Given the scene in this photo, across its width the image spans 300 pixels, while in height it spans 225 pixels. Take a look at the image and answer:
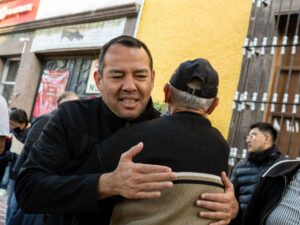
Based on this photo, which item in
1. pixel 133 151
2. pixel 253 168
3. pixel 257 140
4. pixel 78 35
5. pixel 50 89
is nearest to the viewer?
pixel 133 151

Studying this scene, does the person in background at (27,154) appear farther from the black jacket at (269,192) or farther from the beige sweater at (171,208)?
the beige sweater at (171,208)

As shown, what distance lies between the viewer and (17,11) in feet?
38.9

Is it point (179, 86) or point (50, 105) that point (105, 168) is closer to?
point (179, 86)

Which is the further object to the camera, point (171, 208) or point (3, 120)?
point (3, 120)

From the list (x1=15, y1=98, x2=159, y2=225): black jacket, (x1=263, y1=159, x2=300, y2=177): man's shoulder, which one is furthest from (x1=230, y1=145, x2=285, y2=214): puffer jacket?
(x1=15, y1=98, x2=159, y2=225): black jacket

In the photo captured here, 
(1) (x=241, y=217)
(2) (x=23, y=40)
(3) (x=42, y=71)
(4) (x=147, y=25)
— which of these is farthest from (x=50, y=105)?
(1) (x=241, y=217)

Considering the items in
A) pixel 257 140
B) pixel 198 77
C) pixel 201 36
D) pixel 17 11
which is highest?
pixel 17 11

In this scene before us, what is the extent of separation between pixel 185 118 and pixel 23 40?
1012 cm

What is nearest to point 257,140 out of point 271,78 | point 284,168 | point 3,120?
point 271,78

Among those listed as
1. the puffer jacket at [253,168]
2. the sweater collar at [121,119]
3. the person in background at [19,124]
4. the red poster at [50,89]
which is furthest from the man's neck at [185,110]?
the red poster at [50,89]

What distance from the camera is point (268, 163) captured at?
4645 mm

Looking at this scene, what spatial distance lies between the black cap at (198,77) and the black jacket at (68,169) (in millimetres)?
294

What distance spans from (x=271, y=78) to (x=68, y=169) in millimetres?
4580

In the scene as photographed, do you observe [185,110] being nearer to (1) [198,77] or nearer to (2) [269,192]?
(1) [198,77]
